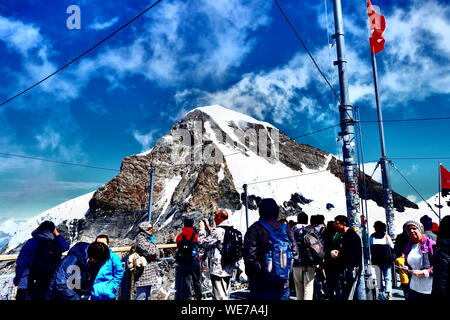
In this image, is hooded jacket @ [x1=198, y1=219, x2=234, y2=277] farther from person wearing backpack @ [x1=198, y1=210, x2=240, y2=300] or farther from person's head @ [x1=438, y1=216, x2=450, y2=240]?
person's head @ [x1=438, y1=216, x2=450, y2=240]

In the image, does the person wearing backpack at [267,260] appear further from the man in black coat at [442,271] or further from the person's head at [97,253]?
the person's head at [97,253]

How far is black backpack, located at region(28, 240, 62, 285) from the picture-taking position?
429cm

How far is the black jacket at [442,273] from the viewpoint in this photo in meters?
2.81

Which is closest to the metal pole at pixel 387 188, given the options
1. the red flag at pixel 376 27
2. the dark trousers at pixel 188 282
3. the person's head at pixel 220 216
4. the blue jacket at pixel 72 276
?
the red flag at pixel 376 27

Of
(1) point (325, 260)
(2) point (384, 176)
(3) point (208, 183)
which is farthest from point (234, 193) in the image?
(1) point (325, 260)

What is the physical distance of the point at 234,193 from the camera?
192 ft

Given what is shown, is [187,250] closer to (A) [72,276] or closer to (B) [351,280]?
(A) [72,276]

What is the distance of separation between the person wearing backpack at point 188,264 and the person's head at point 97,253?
233 centimetres

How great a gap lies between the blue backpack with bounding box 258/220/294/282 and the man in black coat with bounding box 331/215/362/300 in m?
1.85

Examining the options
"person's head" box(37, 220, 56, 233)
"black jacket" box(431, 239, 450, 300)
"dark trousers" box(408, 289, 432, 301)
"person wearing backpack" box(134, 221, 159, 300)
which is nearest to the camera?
"black jacket" box(431, 239, 450, 300)

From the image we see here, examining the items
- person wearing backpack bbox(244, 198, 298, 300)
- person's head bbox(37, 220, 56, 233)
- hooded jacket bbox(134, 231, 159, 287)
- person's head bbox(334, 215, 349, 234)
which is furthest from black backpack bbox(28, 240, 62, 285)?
person's head bbox(334, 215, 349, 234)
